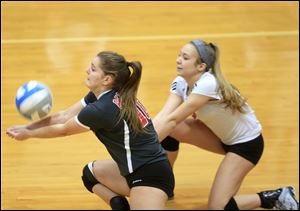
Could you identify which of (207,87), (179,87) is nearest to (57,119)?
(179,87)

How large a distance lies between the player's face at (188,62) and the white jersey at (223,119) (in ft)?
0.24

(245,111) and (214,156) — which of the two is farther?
(214,156)

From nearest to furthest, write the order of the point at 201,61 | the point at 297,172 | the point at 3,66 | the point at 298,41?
the point at 201,61, the point at 297,172, the point at 3,66, the point at 298,41

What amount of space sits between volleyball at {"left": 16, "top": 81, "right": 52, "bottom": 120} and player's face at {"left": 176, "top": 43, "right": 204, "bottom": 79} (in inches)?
34.3

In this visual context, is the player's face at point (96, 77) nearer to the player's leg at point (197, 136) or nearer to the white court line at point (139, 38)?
the player's leg at point (197, 136)

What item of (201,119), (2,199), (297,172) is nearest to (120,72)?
(201,119)

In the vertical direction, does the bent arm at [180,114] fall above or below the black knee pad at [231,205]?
above

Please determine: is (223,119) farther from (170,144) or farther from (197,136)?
(170,144)

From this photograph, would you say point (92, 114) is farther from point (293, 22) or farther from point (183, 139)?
point (293, 22)

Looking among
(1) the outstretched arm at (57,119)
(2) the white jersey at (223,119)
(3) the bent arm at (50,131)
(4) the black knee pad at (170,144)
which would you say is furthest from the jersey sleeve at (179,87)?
(3) the bent arm at (50,131)

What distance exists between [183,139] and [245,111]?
0.47 meters

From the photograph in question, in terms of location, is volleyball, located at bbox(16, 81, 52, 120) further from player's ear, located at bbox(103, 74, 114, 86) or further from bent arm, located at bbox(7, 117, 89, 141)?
player's ear, located at bbox(103, 74, 114, 86)

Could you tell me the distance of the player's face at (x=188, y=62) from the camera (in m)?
3.74

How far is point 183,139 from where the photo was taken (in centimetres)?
402
